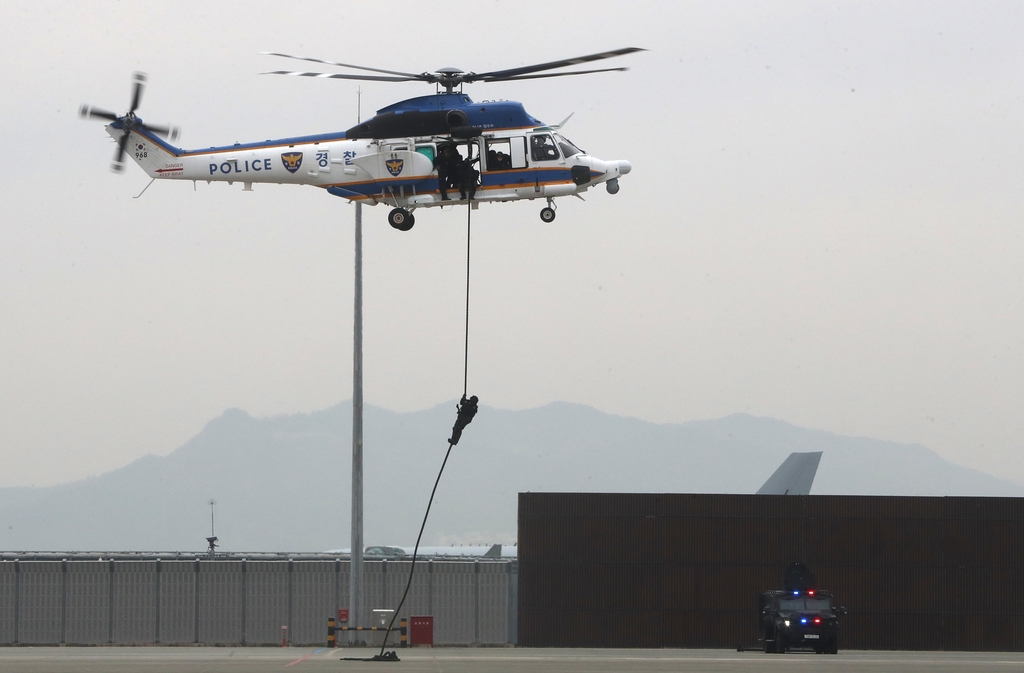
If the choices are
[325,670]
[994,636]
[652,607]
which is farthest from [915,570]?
[325,670]

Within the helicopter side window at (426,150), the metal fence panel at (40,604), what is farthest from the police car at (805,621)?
the metal fence panel at (40,604)

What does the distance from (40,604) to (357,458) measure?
1384cm

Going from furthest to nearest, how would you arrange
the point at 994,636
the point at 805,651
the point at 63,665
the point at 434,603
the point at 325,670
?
the point at 434,603 → the point at 994,636 → the point at 805,651 → the point at 63,665 → the point at 325,670

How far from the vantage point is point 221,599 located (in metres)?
48.2

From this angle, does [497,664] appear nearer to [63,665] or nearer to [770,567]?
[63,665]

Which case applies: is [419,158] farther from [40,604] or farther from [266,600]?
[40,604]

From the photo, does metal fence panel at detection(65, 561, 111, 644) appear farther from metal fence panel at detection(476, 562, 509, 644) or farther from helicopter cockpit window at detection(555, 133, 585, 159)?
helicopter cockpit window at detection(555, 133, 585, 159)

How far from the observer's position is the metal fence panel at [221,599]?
4800cm

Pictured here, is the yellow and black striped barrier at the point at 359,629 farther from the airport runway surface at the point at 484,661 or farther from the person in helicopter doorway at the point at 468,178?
the person in helicopter doorway at the point at 468,178

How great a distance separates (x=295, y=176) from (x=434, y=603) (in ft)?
66.3

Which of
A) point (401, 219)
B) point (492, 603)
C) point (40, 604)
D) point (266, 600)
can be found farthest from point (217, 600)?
point (401, 219)

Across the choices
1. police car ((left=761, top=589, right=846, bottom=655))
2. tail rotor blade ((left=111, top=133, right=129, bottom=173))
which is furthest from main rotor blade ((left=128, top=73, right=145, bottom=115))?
police car ((left=761, top=589, right=846, bottom=655))

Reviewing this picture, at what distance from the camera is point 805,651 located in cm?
4216

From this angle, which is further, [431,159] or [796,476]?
[796,476]
